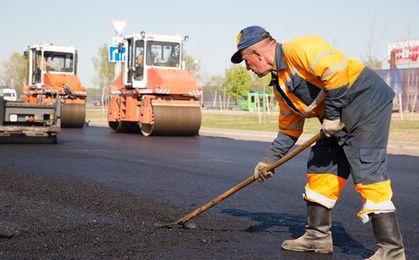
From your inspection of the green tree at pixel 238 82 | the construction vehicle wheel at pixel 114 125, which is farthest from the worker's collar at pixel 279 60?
the green tree at pixel 238 82

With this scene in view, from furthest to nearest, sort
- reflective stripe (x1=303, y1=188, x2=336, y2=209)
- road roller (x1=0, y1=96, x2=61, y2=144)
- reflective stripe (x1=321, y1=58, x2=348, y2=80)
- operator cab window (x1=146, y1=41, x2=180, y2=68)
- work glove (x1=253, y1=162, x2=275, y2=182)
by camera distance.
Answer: operator cab window (x1=146, y1=41, x2=180, y2=68)
road roller (x1=0, y1=96, x2=61, y2=144)
work glove (x1=253, y1=162, x2=275, y2=182)
reflective stripe (x1=303, y1=188, x2=336, y2=209)
reflective stripe (x1=321, y1=58, x2=348, y2=80)

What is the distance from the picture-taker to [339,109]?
414 centimetres

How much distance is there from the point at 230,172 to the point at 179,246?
4833 millimetres

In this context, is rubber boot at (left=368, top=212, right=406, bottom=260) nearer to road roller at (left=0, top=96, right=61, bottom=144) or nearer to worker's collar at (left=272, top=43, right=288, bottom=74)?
worker's collar at (left=272, top=43, right=288, bottom=74)

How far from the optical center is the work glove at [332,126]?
4109 millimetres

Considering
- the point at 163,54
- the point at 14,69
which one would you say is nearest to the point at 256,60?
the point at 163,54

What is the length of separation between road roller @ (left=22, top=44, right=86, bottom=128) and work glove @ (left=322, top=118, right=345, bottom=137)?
17824 mm

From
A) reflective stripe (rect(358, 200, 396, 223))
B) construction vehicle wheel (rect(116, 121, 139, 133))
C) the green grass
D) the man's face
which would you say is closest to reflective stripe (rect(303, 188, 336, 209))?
reflective stripe (rect(358, 200, 396, 223))

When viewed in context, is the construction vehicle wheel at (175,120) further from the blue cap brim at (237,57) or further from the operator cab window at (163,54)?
the blue cap brim at (237,57)

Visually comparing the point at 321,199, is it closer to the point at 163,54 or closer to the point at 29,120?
the point at 29,120

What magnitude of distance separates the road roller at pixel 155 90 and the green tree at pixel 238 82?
32215mm

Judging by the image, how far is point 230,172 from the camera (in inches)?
370

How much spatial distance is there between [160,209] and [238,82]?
47120 mm

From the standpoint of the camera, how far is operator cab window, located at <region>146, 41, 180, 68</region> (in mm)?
18938
